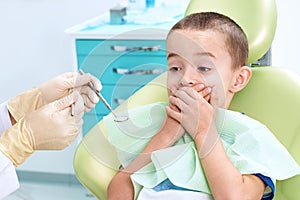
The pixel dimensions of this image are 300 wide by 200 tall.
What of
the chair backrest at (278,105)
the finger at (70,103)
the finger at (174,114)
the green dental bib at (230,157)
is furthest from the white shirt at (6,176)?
the chair backrest at (278,105)

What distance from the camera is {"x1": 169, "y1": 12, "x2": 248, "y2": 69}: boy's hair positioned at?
1390 mm

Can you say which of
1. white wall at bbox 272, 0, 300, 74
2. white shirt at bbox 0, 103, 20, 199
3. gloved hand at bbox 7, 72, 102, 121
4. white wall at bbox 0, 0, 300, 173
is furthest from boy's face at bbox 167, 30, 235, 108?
white wall at bbox 0, 0, 300, 173

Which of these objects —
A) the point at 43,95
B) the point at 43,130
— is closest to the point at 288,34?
the point at 43,95

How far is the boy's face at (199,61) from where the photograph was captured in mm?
1326

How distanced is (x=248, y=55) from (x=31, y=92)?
25.8 inches

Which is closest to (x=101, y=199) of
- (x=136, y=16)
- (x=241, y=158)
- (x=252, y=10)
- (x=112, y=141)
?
(x=112, y=141)

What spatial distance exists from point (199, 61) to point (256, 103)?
305 millimetres

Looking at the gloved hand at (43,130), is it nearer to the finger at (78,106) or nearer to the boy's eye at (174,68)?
the finger at (78,106)

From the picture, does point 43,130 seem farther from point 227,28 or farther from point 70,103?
point 227,28

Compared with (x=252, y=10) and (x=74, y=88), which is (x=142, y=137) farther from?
(x=252, y=10)

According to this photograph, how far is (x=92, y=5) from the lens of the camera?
275 centimetres

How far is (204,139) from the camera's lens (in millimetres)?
1314

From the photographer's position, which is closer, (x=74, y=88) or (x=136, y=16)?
(x=74, y=88)

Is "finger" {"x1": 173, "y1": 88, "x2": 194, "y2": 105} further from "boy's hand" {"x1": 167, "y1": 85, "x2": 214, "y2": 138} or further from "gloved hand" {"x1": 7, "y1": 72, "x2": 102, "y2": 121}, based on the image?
"gloved hand" {"x1": 7, "y1": 72, "x2": 102, "y2": 121}
